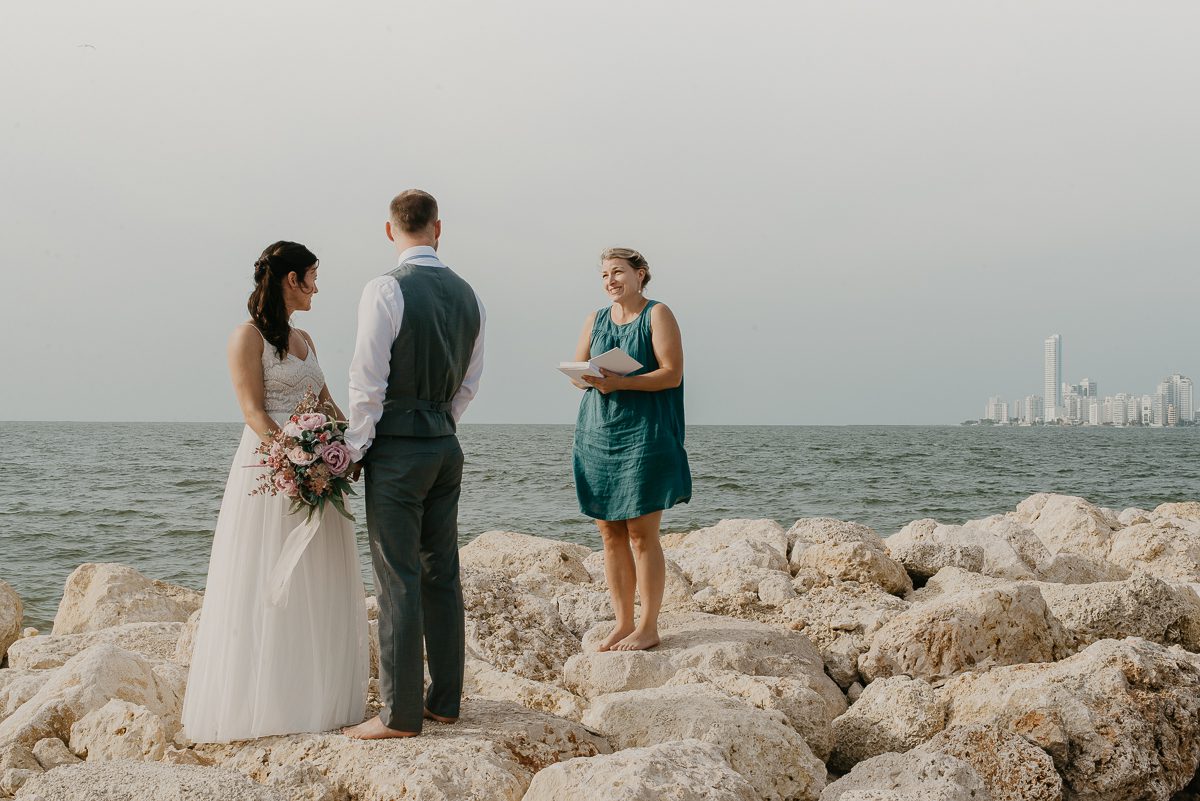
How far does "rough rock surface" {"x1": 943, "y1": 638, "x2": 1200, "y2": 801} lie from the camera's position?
361cm

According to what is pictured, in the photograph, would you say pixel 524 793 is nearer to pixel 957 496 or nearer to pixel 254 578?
pixel 254 578

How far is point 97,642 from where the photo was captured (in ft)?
18.4

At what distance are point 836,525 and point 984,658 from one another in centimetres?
368

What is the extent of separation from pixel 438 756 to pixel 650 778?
2.81ft

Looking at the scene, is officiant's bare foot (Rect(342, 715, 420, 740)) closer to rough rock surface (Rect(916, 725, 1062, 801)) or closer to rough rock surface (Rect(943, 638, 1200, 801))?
rough rock surface (Rect(916, 725, 1062, 801))

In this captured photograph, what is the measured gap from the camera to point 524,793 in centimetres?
322

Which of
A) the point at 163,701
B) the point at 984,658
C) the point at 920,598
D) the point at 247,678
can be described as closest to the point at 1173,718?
the point at 984,658

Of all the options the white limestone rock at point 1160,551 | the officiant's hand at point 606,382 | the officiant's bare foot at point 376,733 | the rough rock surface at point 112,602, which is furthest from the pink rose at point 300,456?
the white limestone rock at point 1160,551

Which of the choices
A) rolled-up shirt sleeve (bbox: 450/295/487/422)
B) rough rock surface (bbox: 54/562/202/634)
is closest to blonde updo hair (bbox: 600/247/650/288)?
rolled-up shirt sleeve (bbox: 450/295/487/422)

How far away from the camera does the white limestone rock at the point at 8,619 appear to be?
7098mm

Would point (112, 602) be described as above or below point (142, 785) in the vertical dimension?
below

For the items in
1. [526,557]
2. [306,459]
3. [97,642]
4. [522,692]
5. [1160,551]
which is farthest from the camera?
[1160,551]

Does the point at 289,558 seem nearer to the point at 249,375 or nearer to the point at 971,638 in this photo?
the point at 249,375

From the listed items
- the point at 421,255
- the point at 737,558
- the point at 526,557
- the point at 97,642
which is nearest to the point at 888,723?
the point at 421,255
